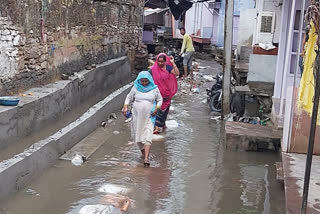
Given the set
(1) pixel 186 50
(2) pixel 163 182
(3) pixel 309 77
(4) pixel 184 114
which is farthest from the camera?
(1) pixel 186 50

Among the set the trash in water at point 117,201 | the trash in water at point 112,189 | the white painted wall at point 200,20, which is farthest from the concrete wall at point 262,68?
the white painted wall at point 200,20

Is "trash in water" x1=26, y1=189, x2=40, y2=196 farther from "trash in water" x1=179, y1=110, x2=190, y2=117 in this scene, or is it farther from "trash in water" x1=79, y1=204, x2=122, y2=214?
"trash in water" x1=179, y1=110, x2=190, y2=117

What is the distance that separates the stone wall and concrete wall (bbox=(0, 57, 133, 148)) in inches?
14.2

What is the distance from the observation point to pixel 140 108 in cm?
675

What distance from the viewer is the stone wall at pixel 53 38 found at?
7660mm

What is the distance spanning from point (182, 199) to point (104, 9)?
9.18 metres

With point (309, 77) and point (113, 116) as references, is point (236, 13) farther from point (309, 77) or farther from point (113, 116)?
point (309, 77)

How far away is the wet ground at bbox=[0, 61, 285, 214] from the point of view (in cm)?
533

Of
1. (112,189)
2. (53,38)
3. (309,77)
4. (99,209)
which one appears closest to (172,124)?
(53,38)

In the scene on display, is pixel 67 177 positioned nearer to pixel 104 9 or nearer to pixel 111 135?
pixel 111 135

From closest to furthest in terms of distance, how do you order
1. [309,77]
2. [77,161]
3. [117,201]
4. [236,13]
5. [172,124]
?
[309,77], [117,201], [77,161], [172,124], [236,13]

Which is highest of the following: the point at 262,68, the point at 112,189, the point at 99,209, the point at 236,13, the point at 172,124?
the point at 236,13

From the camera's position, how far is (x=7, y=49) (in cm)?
754

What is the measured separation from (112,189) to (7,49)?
332 centimetres
